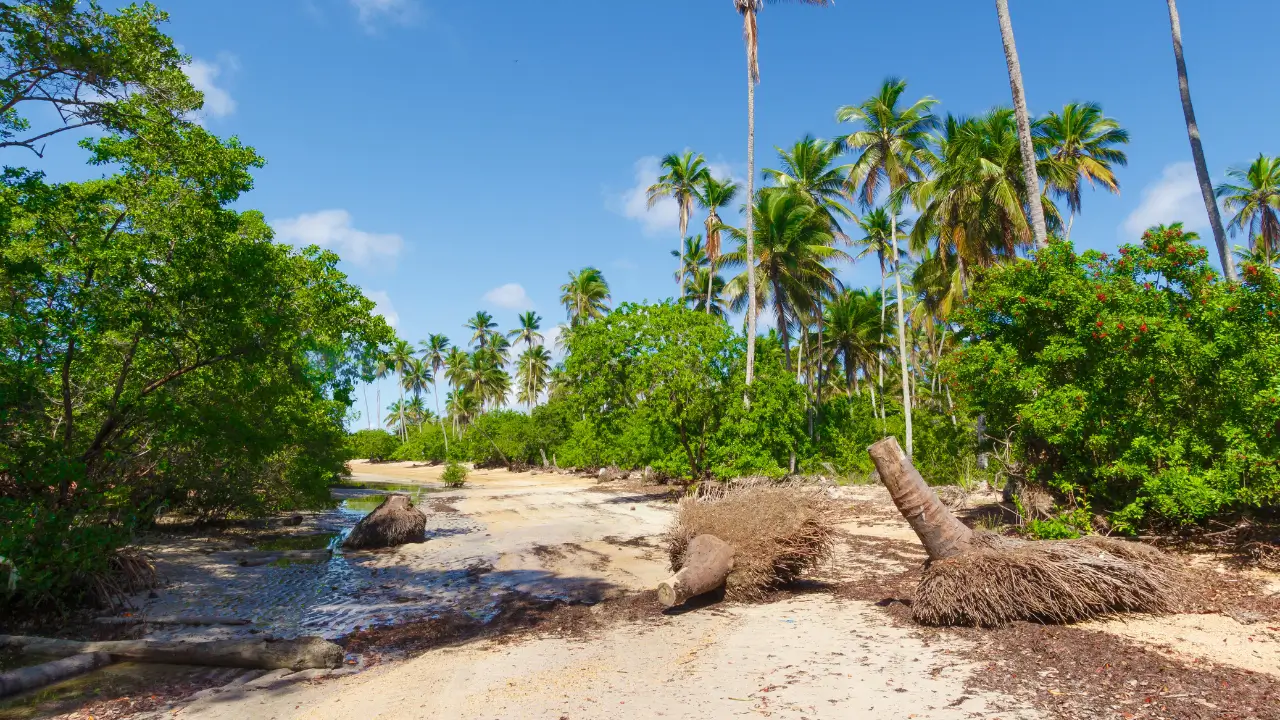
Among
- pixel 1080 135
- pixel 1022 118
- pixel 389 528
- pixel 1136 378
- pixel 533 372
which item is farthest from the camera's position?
pixel 533 372

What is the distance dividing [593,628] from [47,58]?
1013cm

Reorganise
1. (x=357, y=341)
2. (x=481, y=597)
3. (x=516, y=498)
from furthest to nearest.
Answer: (x=516, y=498), (x=357, y=341), (x=481, y=597)

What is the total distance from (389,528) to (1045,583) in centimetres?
1444

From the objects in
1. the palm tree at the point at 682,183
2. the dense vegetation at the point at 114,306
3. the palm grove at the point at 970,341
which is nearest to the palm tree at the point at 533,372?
the palm grove at the point at 970,341

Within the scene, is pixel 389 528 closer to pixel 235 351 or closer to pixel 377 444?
pixel 235 351

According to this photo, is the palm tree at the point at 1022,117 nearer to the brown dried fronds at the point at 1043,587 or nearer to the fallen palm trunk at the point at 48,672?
the brown dried fronds at the point at 1043,587

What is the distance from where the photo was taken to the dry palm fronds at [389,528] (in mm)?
16094

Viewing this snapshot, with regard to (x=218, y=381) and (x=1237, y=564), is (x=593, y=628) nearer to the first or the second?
(x=218, y=381)

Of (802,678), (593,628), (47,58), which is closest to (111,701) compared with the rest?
(593,628)

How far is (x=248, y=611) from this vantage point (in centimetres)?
1014

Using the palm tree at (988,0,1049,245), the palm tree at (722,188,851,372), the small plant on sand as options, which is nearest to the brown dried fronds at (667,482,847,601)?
the palm tree at (988,0,1049,245)

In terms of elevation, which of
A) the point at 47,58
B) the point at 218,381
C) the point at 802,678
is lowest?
the point at 802,678

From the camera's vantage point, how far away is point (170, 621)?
9031 mm

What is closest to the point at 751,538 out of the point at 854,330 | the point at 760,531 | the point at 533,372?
the point at 760,531
